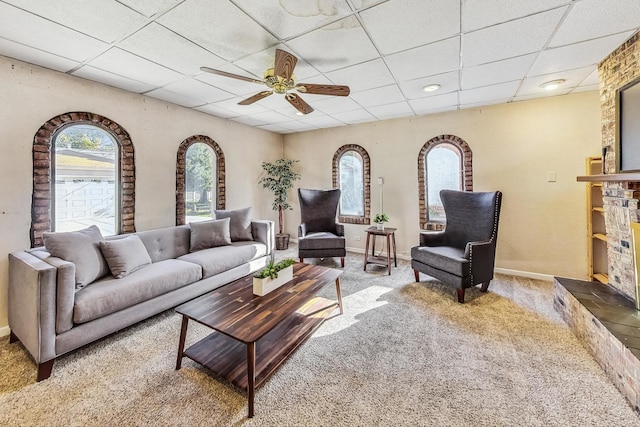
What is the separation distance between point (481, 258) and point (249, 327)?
2619 millimetres

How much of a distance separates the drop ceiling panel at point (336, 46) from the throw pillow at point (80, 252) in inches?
97.3

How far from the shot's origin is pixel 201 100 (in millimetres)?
3516

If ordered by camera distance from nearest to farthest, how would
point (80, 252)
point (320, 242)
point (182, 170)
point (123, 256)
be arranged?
point (80, 252) → point (123, 256) → point (182, 170) → point (320, 242)

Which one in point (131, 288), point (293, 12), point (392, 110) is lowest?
point (131, 288)

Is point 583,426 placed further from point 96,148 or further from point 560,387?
point 96,148

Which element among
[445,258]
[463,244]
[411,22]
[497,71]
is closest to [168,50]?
[411,22]

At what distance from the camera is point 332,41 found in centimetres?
211

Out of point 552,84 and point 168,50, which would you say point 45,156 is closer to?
point 168,50

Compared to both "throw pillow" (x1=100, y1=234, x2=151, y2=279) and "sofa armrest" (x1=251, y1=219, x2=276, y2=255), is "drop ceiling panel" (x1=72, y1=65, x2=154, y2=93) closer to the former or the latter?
"throw pillow" (x1=100, y1=234, x2=151, y2=279)

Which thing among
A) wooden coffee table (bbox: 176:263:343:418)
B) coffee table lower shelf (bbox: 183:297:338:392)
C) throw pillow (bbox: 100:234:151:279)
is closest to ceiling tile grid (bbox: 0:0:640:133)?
throw pillow (bbox: 100:234:151:279)

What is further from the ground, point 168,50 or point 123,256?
point 168,50

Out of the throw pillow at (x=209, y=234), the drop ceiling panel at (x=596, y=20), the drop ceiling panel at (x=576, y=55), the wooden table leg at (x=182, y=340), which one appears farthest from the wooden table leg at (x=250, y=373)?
the drop ceiling panel at (x=576, y=55)

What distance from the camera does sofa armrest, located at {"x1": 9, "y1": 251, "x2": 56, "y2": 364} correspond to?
1.77 metres

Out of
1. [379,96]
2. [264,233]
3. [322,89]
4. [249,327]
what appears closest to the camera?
[249,327]
